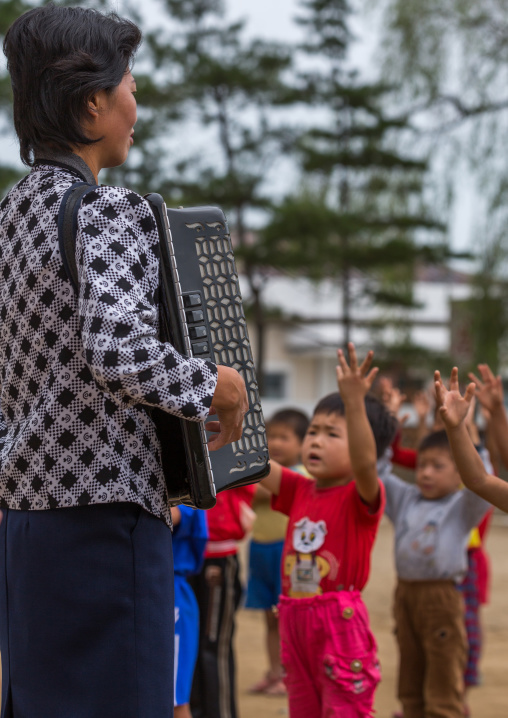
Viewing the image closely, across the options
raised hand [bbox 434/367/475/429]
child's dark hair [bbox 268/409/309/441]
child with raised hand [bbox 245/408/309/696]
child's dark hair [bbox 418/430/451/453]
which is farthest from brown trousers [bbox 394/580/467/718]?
raised hand [bbox 434/367/475/429]

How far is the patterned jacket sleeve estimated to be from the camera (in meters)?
1.67

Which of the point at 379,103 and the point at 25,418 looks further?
the point at 379,103

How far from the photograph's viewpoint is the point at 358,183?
12.6 m

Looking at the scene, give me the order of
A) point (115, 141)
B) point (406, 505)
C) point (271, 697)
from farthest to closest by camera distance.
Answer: point (271, 697) < point (406, 505) < point (115, 141)

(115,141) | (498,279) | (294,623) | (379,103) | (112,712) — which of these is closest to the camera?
(112,712)

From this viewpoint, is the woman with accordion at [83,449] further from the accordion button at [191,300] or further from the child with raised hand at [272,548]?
the child with raised hand at [272,548]

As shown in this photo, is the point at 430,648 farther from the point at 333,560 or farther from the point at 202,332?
the point at 202,332

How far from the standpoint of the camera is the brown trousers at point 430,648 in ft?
12.6

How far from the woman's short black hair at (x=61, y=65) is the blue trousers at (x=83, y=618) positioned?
79cm

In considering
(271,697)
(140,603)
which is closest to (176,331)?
(140,603)

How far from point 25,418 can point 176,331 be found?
35 centimetres

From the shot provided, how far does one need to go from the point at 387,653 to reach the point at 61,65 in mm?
4872

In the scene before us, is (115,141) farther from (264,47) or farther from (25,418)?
(264,47)

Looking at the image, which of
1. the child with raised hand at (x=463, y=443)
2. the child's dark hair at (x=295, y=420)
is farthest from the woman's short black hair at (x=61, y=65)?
the child's dark hair at (x=295, y=420)
